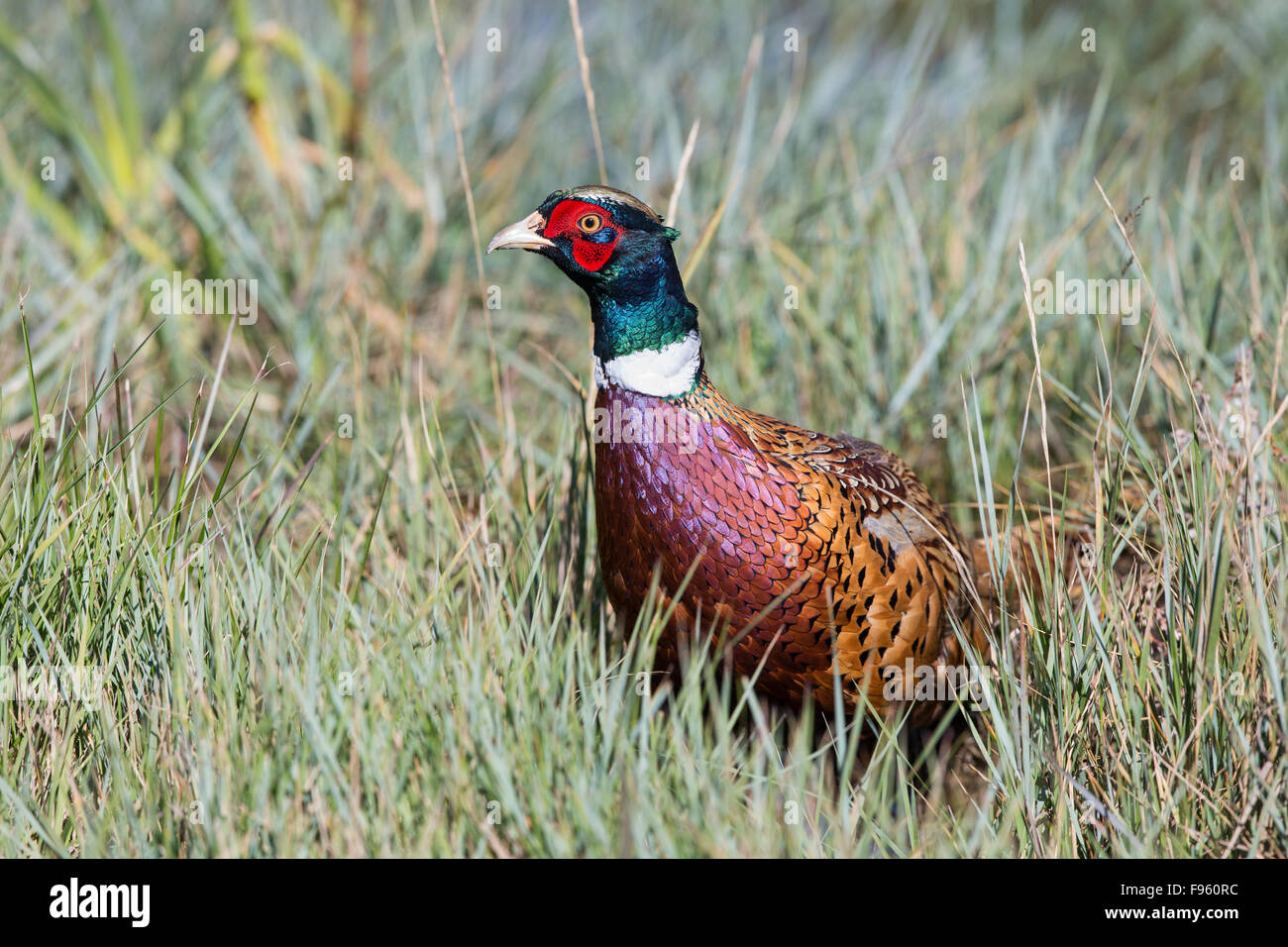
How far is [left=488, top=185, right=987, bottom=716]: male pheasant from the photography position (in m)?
2.54

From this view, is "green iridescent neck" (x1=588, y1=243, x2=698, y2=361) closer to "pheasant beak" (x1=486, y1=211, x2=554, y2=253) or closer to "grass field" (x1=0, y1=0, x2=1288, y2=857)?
"pheasant beak" (x1=486, y1=211, x2=554, y2=253)

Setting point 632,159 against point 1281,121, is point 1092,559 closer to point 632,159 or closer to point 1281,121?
point 632,159

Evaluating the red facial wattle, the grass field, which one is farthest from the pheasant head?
the grass field

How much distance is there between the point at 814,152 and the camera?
16.4 feet

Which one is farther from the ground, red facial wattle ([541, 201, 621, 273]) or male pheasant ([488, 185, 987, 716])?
red facial wattle ([541, 201, 621, 273])

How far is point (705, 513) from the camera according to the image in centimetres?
254

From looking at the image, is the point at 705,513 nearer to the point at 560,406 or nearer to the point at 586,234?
the point at 586,234

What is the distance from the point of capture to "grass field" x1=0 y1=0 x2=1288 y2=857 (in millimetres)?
2262

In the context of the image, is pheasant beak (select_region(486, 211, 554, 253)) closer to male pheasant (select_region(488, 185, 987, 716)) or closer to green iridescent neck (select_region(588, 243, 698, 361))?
male pheasant (select_region(488, 185, 987, 716))

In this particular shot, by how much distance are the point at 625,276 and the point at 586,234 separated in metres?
0.11

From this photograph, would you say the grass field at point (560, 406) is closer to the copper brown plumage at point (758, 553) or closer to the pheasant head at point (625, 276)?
the copper brown plumage at point (758, 553)

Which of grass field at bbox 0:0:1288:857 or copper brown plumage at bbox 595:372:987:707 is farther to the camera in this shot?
copper brown plumage at bbox 595:372:987:707

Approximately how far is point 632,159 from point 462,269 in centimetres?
88

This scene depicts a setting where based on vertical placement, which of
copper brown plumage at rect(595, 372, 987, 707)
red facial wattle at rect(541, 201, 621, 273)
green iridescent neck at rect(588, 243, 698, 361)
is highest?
red facial wattle at rect(541, 201, 621, 273)
